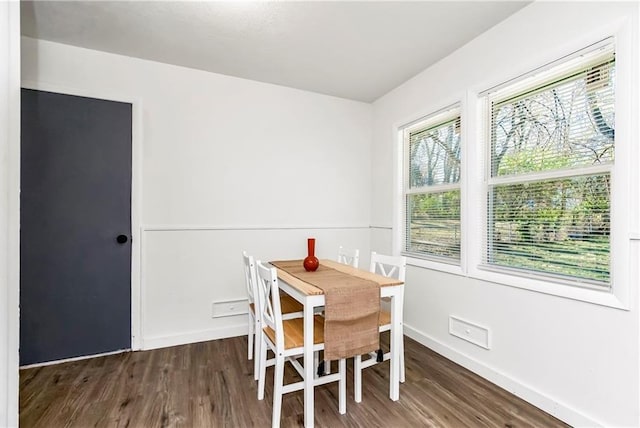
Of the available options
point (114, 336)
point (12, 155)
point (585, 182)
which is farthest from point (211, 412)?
point (585, 182)

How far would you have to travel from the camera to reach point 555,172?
6.28ft

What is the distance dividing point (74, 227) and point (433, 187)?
3073 millimetres

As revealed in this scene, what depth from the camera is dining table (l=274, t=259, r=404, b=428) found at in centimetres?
173

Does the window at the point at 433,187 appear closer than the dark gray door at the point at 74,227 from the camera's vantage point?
No

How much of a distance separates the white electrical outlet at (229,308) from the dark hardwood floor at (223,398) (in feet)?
1.64

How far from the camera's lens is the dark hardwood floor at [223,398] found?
5.88ft

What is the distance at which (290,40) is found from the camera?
2.40 metres

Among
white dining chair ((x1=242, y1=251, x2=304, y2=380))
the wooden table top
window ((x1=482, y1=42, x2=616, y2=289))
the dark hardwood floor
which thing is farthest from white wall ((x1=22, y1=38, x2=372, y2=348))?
window ((x1=482, y1=42, x2=616, y2=289))

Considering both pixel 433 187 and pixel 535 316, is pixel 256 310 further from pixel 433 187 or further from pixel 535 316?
pixel 433 187

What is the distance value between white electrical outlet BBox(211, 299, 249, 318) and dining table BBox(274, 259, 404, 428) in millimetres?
905

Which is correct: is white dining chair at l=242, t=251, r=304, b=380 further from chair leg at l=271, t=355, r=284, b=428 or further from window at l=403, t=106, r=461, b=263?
window at l=403, t=106, r=461, b=263

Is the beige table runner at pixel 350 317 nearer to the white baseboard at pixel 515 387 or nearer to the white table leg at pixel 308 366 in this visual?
the white table leg at pixel 308 366

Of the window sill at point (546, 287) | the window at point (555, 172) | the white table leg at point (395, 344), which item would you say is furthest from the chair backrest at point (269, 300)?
the window at point (555, 172)

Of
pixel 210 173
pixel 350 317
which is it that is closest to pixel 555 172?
pixel 350 317
